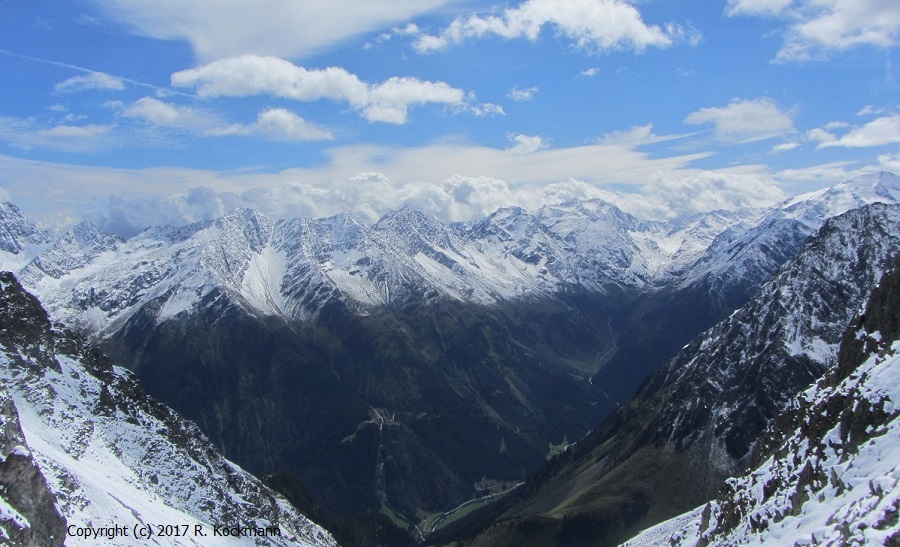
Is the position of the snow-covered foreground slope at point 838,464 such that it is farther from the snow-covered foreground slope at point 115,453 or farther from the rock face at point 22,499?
the snow-covered foreground slope at point 115,453

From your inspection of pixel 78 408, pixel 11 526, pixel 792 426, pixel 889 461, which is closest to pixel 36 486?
pixel 11 526

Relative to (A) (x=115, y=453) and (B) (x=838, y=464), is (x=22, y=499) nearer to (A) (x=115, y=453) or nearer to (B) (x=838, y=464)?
(A) (x=115, y=453)

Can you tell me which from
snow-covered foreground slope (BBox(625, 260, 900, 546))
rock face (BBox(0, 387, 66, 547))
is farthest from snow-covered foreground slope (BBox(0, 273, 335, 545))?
snow-covered foreground slope (BBox(625, 260, 900, 546))

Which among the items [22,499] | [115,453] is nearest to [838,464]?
[22,499]

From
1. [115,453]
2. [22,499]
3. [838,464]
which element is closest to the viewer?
[838,464]

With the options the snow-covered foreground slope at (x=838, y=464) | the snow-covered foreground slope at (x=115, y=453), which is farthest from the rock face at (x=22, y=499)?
the snow-covered foreground slope at (x=838, y=464)
